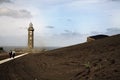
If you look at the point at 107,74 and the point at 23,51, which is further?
the point at 23,51

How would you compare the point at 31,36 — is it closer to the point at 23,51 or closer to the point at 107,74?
the point at 23,51

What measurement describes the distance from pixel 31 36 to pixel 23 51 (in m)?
7.54

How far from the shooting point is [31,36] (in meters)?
92.6

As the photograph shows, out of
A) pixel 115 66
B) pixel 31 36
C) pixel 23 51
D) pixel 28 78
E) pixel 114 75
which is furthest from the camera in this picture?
pixel 31 36

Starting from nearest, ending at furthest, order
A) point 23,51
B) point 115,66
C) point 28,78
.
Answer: point 115,66 < point 28,78 < point 23,51

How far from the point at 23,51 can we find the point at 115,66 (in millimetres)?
66578

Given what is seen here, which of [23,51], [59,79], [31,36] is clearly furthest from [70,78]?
[31,36]

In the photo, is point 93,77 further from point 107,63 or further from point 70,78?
point 107,63

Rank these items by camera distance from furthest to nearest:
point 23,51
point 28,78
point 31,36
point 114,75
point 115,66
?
1. point 31,36
2. point 23,51
3. point 28,78
4. point 115,66
5. point 114,75

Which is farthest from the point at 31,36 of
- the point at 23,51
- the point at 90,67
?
the point at 90,67

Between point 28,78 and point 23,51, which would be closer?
point 28,78

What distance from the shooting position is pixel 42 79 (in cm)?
2253

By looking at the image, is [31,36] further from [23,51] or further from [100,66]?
[100,66]

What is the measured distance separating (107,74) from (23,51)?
225 feet
